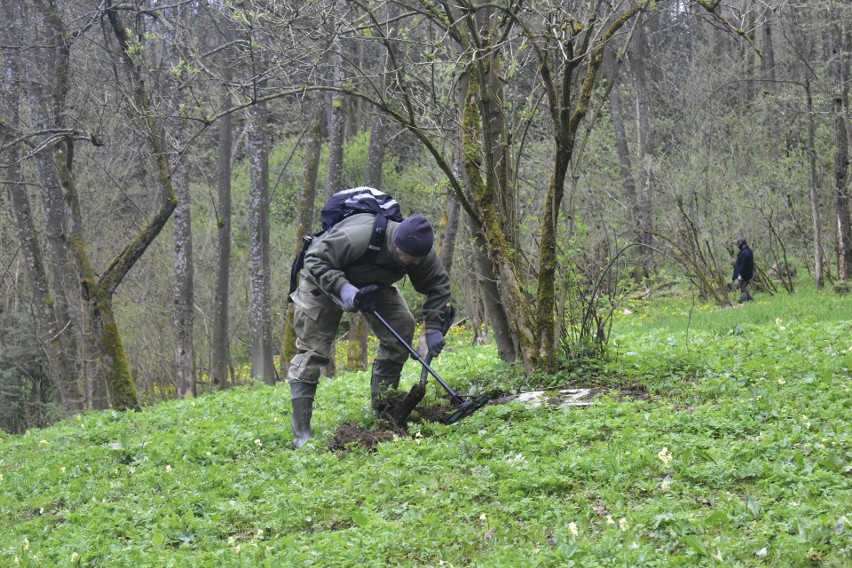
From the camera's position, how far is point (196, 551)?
4922mm

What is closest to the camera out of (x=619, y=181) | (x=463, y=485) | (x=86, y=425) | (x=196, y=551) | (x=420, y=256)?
(x=196, y=551)

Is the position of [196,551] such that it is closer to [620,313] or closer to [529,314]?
[529,314]

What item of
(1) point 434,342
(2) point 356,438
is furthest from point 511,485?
(1) point 434,342

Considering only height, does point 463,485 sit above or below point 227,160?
below

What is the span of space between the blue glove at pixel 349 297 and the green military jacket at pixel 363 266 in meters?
0.10

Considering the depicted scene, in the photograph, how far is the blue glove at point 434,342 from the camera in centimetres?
707

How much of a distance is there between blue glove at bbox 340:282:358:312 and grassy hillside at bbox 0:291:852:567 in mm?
1083

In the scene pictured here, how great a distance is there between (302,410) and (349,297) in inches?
49.0

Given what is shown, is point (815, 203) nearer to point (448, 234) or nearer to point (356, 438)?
point (448, 234)

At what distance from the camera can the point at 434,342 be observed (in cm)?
708

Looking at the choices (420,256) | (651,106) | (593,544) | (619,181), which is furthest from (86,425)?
(651,106)

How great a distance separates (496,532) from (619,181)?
22709mm

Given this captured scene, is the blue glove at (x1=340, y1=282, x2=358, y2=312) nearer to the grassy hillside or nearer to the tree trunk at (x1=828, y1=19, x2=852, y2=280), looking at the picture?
the grassy hillside

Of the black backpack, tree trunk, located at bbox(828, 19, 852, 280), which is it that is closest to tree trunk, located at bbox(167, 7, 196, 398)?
the black backpack
